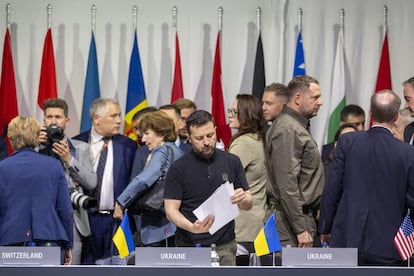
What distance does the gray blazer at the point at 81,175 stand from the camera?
672cm

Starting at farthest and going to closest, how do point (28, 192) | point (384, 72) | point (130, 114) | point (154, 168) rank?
1. point (384, 72)
2. point (130, 114)
3. point (154, 168)
4. point (28, 192)

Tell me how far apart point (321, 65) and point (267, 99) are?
2162mm

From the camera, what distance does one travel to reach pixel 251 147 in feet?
20.3

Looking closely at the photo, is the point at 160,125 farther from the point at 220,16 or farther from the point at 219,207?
the point at 220,16

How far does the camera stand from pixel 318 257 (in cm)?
448

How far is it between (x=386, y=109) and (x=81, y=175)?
93.9 inches

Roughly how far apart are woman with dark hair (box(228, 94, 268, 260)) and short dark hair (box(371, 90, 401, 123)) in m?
1.08

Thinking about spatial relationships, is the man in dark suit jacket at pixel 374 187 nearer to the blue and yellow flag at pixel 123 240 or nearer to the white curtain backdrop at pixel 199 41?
the blue and yellow flag at pixel 123 240

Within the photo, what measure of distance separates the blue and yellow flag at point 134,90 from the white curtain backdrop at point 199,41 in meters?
0.27

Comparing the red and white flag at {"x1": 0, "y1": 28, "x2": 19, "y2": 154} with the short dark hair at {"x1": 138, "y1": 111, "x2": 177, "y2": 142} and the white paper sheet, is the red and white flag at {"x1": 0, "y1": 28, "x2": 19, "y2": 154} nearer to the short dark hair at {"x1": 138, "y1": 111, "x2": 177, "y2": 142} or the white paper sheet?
the short dark hair at {"x1": 138, "y1": 111, "x2": 177, "y2": 142}

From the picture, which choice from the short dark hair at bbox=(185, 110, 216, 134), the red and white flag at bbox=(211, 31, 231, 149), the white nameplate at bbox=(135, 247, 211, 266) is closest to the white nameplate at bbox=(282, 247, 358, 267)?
the white nameplate at bbox=(135, 247, 211, 266)

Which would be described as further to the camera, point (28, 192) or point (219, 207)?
point (28, 192)

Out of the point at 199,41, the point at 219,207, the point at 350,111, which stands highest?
the point at 199,41

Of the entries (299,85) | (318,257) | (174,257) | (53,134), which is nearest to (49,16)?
(53,134)
